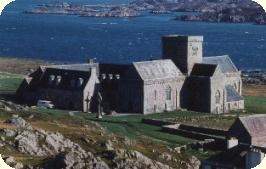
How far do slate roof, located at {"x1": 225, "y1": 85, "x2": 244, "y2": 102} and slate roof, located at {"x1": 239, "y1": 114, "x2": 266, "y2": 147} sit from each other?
1831cm

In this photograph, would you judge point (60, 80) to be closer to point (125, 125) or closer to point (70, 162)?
point (125, 125)

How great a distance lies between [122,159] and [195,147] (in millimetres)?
12725

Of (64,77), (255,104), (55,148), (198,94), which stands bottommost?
(255,104)

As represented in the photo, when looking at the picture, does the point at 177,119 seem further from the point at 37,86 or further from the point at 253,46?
the point at 253,46

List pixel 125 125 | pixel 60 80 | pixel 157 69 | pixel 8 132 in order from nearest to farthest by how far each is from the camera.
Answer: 1. pixel 8 132
2. pixel 125 125
3. pixel 60 80
4. pixel 157 69

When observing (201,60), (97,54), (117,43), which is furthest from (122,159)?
(117,43)

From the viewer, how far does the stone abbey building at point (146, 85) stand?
6394 cm

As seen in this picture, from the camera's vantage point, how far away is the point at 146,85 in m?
63.9

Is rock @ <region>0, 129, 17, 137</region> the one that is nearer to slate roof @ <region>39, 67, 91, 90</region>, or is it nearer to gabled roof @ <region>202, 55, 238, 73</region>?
slate roof @ <region>39, 67, 91, 90</region>

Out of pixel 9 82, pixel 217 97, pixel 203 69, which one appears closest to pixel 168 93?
pixel 203 69

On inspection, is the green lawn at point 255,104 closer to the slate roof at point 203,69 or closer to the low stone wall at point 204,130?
the slate roof at point 203,69

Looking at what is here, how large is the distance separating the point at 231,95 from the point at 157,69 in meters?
7.34

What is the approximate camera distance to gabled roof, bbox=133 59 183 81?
64188 mm

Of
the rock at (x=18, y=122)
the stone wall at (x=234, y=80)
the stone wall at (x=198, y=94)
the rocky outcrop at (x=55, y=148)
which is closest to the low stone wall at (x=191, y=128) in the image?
the stone wall at (x=198, y=94)
